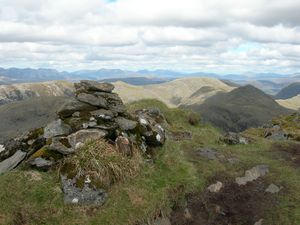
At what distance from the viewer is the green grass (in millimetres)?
17812

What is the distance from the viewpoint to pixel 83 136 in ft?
74.7

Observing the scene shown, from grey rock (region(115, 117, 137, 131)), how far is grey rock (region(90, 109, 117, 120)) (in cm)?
51

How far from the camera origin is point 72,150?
21.2 m

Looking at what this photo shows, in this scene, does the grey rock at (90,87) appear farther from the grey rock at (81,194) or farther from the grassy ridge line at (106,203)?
the grey rock at (81,194)

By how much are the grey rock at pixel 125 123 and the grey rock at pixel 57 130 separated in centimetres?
319

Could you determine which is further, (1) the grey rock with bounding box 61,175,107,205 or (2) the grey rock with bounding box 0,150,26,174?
(2) the grey rock with bounding box 0,150,26,174

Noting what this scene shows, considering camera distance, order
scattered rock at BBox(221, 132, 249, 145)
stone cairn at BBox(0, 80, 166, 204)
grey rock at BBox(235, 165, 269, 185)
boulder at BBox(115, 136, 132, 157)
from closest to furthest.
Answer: stone cairn at BBox(0, 80, 166, 204), boulder at BBox(115, 136, 132, 157), grey rock at BBox(235, 165, 269, 185), scattered rock at BBox(221, 132, 249, 145)

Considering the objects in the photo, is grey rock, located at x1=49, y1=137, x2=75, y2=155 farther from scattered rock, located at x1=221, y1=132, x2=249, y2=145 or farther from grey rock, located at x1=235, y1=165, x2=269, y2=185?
scattered rock, located at x1=221, y1=132, x2=249, y2=145

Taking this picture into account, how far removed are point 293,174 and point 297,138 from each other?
17.8 metres

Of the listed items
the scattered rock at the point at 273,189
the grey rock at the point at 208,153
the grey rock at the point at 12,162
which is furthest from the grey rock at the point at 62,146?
the scattered rock at the point at 273,189

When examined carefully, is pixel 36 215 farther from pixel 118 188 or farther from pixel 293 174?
pixel 293 174

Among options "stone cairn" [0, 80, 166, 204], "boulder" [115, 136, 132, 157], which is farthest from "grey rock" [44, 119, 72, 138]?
"boulder" [115, 136, 132, 157]

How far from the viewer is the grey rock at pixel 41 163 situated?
67.7 ft

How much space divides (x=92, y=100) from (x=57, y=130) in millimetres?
3508
